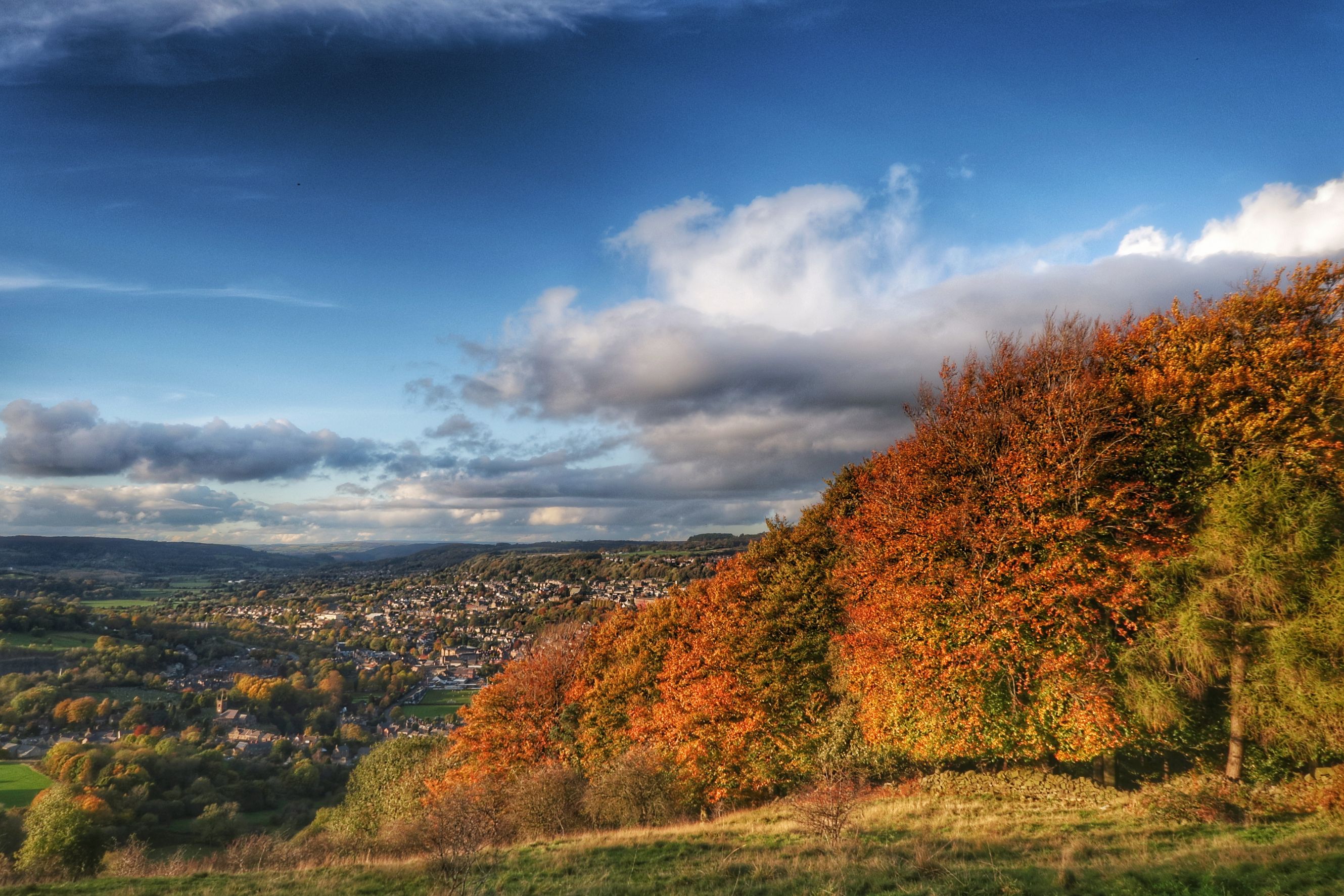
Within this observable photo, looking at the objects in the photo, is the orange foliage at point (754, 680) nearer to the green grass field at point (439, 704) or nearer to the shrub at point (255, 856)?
the shrub at point (255, 856)

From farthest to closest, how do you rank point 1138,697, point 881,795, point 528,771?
point 528,771, point 881,795, point 1138,697

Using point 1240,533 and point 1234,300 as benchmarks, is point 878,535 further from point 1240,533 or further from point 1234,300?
point 1234,300

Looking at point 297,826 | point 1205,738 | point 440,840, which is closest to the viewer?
point 440,840

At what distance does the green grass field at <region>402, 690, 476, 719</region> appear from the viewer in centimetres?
10393

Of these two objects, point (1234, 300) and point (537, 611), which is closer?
point (1234, 300)

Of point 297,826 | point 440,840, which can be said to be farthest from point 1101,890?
point 297,826

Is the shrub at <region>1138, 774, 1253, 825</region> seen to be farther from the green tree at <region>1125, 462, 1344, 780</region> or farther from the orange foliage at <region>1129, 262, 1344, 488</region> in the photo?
the orange foliage at <region>1129, 262, 1344, 488</region>

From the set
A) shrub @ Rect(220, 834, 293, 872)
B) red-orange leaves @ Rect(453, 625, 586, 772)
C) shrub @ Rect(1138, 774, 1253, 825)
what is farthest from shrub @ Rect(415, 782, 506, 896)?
red-orange leaves @ Rect(453, 625, 586, 772)

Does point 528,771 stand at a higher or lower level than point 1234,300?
lower

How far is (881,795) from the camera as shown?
25.1m

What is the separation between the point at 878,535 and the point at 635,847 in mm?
15727

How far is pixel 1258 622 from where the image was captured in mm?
18625

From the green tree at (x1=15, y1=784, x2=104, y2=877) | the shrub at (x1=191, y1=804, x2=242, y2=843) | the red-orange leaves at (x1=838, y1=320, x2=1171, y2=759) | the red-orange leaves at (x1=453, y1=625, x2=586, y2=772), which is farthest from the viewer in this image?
the shrub at (x1=191, y1=804, x2=242, y2=843)

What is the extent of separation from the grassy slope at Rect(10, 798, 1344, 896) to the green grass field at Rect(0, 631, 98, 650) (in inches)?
6290
